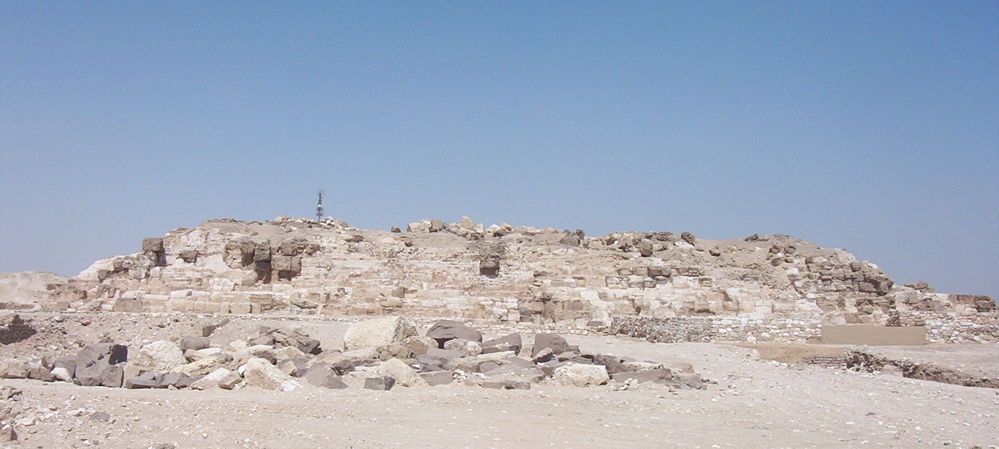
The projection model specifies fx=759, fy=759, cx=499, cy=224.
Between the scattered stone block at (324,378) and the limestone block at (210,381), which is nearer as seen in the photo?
the limestone block at (210,381)

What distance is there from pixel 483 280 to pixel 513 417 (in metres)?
10.9

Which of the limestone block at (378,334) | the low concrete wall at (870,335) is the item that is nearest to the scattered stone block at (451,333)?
the limestone block at (378,334)

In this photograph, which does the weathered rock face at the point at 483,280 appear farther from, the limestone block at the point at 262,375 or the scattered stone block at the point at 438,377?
the limestone block at the point at 262,375

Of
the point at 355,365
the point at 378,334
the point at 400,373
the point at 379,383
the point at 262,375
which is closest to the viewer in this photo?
the point at 379,383

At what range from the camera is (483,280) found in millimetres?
20297

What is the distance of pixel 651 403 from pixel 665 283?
32.6 ft

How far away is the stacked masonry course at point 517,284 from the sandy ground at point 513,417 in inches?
273

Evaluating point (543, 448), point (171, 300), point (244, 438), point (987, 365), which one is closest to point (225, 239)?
point (171, 300)

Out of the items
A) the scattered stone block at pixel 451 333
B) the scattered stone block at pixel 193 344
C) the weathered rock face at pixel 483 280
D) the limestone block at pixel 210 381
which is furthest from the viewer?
the weathered rock face at pixel 483 280

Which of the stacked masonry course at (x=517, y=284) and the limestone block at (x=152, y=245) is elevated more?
the limestone block at (x=152, y=245)

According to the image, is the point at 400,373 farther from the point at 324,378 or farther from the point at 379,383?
the point at 324,378

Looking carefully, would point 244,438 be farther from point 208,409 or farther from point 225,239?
point 225,239

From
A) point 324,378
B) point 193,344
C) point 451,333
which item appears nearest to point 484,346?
point 451,333

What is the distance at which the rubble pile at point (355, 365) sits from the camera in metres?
11.0
